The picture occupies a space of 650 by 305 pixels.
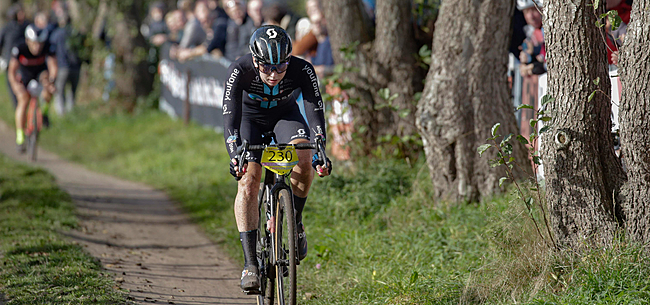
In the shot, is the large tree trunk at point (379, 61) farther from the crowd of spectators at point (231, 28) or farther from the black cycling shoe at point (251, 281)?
the black cycling shoe at point (251, 281)

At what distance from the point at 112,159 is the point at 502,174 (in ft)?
30.3

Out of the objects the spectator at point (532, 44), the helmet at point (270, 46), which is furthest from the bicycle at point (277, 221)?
the spectator at point (532, 44)

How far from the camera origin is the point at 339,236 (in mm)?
6504

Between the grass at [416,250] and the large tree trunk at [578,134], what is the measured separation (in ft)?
0.79

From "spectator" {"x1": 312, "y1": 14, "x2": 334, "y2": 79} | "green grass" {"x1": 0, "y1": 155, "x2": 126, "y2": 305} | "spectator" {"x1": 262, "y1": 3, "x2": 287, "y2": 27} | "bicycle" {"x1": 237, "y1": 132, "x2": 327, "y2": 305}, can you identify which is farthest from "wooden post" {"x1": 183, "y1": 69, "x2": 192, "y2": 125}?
"bicycle" {"x1": 237, "y1": 132, "x2": 327, "y2": 305}

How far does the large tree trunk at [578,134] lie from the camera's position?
14.0 ft

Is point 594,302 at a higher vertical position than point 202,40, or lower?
lower

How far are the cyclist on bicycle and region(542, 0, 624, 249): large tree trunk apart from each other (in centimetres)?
992

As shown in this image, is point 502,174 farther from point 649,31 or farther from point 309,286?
point 649,31

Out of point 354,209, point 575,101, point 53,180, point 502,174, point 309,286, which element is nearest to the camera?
point 575,101

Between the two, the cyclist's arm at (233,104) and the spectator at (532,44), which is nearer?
the cyclist's arm at (233,104)

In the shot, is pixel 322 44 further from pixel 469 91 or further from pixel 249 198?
pixel 249 198

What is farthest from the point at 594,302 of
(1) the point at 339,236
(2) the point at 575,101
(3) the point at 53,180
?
(3) the point at 53,180

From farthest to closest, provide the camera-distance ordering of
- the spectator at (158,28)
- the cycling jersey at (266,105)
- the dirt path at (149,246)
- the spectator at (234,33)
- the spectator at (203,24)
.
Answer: the spectator at (158,28), the spectator at (203,24), the spectator at (234,33), the dirt path at (149,246), the cycling jersey at (266,105)
